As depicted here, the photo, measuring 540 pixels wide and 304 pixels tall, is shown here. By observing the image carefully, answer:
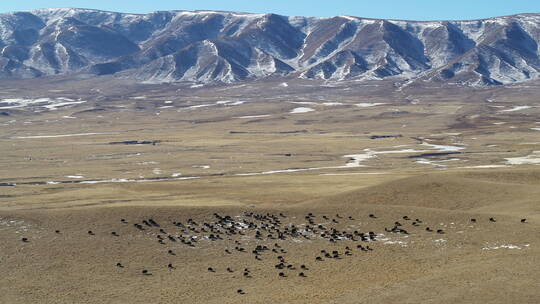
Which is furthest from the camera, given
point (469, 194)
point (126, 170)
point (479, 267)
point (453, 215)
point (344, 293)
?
point (126, 170)

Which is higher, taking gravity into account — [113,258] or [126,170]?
[113,258]

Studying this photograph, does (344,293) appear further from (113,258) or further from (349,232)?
(113,258)

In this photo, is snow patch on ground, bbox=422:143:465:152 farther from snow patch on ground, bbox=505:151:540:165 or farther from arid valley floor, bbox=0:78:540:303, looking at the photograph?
arid valley floor, bbox=0:78:540:303

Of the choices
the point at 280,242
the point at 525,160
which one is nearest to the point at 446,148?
the point at 525,160

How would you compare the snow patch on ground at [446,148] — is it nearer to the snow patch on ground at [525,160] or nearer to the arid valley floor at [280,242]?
the snow patch on ground at [525,160]

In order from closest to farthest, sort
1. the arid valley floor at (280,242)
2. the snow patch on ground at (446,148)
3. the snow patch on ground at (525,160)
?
1. the arid valley floor at (280,242)
2. the snow patch on ground at (525,160)
3. the snow patch on ground at (446,148)

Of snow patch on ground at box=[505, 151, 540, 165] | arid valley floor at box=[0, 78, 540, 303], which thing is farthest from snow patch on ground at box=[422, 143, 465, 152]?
arid valley floor at box=[0, 78, 540, 303]

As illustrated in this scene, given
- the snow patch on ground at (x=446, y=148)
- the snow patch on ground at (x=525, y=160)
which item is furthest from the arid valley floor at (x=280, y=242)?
the snow patch on ground at (x=446, y=148)

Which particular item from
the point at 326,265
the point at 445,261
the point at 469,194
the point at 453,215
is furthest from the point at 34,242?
the point at 469,194

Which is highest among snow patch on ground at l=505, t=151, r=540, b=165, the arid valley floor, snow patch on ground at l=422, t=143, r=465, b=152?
the arid valley floor

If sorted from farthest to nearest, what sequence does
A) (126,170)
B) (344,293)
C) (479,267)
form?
(126,170), (479,267), (344,293)

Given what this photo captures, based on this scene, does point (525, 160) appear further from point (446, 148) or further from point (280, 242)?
point (280, 242)
